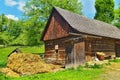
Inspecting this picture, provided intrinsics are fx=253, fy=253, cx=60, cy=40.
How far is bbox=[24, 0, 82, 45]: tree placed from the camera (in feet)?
170

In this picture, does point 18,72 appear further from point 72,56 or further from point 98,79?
point 98,79

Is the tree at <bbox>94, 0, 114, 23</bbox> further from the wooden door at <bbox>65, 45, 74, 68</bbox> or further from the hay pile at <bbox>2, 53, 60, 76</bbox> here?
the hay pile at <bbox>2, 53, 60, 76</bbox>

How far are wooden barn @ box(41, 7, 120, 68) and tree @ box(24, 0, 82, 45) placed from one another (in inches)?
596

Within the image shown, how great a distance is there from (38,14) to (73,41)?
25494 millimetres

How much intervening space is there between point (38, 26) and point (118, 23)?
22770 mm

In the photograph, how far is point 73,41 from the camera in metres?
28.9

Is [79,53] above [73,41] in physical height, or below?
below

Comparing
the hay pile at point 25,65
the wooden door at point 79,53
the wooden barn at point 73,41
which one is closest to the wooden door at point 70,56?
the wooden barn at point 73,41

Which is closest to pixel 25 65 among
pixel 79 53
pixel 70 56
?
pixel 70 56

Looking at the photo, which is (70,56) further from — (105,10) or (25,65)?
(105,10)

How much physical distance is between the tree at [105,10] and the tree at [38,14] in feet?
28.5

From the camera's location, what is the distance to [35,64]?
2486 centimetres

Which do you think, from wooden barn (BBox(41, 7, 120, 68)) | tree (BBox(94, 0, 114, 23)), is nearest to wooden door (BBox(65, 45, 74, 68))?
wooden barn (BBox(41, 7, 120, 68))

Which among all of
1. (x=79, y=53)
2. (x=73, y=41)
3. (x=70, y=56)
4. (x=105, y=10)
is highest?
(x=105, y=10)
